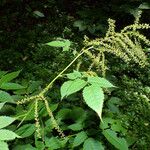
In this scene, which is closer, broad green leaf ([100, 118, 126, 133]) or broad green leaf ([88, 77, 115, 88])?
broad green leaf ([88, 77, 115, 88])

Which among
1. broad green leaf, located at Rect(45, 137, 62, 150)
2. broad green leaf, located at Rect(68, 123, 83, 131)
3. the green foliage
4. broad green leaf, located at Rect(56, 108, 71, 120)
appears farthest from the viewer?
broad green leaf, located at Rect(56, 108, 71, 120)

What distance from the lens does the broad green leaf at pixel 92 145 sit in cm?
284

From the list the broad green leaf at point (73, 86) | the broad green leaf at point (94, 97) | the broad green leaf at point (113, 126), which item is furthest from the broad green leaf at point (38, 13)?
the broad green leaf at point (94, 97)

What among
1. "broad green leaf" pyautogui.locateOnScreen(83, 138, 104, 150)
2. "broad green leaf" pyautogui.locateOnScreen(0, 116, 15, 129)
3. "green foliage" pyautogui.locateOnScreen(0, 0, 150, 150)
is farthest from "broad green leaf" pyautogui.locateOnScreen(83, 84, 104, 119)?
"broad green leaf" pyautogui.locateOnScreen(83, 138, 104, 150)

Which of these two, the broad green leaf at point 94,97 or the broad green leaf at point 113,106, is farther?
the broad green leaf at point 113,106

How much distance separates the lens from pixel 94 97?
2062 mm

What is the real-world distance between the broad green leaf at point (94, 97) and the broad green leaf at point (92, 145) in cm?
83

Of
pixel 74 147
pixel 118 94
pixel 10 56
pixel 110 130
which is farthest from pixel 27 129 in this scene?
pixel 10 56

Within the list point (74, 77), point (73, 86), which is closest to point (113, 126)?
point (74, 77)

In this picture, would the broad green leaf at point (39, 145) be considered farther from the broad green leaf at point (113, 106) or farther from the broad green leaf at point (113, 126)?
the broad green leaf at point (113, 106)

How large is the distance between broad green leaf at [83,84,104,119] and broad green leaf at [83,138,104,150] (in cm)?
83

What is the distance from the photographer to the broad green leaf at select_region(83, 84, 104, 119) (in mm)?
1999

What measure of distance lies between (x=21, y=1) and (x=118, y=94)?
380 centimetres

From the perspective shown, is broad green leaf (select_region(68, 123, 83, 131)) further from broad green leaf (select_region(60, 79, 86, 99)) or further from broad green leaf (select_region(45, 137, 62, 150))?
broad green leaf (select_region(60, 79, 86, 99))
